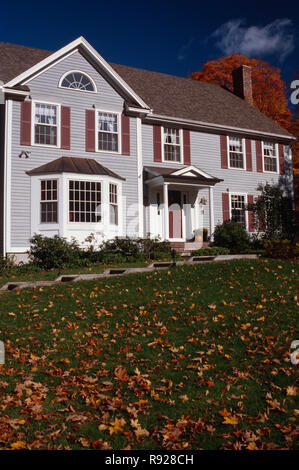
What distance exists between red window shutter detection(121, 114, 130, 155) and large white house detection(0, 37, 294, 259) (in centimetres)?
4

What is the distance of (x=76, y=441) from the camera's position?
3.87 meters

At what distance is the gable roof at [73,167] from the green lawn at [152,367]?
23.0ft

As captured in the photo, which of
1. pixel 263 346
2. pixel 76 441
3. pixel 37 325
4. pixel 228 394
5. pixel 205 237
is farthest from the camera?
pixel 205 237

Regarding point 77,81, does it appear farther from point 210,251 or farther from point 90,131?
point 210,251

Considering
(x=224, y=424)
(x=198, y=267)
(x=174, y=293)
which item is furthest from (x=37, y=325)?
(x=198, y=267)

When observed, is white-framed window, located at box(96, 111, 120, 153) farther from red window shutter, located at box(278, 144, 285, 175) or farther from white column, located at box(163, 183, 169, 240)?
red window shutter, located at box(278, 144, 285, 175)

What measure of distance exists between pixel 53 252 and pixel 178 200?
23.6ft

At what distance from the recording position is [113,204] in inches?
644

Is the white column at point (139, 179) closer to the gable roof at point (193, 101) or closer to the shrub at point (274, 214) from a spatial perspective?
the gable roof at point (193, 101)

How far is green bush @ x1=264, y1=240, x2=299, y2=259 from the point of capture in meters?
12.2

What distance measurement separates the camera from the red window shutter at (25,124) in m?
15.4

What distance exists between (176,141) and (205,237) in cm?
478


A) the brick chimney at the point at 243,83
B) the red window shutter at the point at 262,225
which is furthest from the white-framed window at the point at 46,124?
the brick chimney at the point at 243,83
